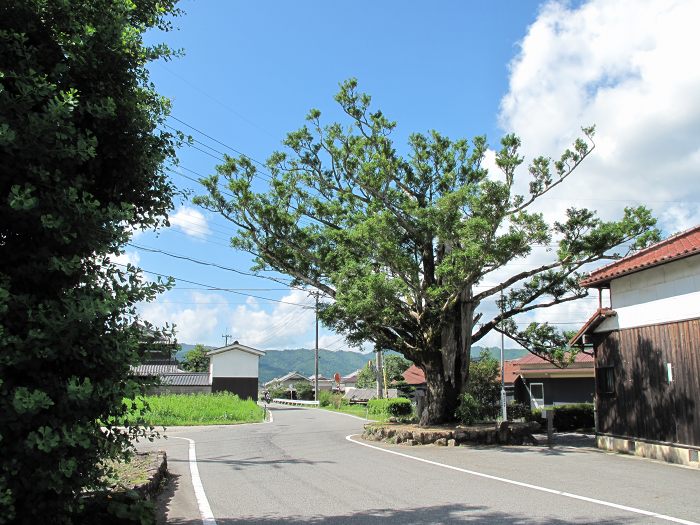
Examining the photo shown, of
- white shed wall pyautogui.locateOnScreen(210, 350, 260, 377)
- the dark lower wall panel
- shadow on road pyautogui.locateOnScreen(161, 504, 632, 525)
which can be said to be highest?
white shed wall pyautogui.locateOnScreen(210, 350, 260, 377)

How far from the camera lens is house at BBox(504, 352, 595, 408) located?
29516mm

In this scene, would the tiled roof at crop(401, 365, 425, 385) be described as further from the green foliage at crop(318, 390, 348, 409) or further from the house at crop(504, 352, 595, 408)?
the house at crop(504, 352, 595, 408)

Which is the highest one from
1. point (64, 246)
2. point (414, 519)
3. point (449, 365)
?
point (64, 246)

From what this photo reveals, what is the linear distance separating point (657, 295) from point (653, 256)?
1116 mm

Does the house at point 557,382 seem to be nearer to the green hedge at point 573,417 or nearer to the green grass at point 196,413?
the green hedge at point 573,417

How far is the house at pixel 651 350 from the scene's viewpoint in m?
12.6

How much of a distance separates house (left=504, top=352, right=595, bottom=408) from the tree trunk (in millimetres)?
11972

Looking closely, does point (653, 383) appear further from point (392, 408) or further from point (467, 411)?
point (392, 408)

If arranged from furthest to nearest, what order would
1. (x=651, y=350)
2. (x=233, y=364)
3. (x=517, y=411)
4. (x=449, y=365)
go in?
1. (x=233, y=364)
2. (x=517, y=411)
3. (x=449, y=365)
4. (x=651, y=350)

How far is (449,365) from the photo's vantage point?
63.9 feet

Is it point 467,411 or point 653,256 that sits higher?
point 653,256

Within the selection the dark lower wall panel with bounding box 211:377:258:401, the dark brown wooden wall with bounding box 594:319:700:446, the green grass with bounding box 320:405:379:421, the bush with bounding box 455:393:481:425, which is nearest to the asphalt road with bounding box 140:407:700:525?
the dark brown wooden wall with bounding box 594:319:700:446

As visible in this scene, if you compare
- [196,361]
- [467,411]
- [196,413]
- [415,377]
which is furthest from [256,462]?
[196,361]

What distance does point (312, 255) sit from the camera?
1977 cm
